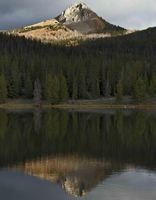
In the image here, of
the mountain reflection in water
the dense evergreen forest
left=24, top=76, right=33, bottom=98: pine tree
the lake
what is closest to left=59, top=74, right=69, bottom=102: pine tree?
the dense evergreen forest

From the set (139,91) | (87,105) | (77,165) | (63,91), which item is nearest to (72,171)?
(77,165)

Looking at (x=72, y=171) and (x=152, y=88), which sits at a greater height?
(x=152, y=88)

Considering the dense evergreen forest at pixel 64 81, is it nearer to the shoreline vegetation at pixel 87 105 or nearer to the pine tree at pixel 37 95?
the pine tree at pixel 37 95

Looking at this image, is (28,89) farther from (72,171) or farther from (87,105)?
(72,171)

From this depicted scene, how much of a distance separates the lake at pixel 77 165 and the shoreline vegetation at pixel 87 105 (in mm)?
86121

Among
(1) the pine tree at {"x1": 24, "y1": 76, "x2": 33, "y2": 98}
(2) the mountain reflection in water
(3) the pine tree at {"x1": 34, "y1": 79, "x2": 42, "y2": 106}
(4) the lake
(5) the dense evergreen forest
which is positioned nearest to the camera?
(4) the lake

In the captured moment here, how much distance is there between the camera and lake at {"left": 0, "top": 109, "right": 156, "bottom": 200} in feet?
105

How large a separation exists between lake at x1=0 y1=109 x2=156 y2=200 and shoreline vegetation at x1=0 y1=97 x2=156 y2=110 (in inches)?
3391

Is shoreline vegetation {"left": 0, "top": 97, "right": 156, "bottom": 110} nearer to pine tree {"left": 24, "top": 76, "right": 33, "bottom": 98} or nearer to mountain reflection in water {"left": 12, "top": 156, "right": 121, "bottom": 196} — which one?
pine tree {"left": 24, "top": 76, "right": 33, "bottom": 98}

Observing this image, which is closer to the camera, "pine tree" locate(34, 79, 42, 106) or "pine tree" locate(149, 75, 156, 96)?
"pine tree" locate(34, 79, 42, 106)

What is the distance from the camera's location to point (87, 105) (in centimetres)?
16688

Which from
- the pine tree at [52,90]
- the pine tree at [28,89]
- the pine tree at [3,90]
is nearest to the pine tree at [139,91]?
the pine tree at [52,90]

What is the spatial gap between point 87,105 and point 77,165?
12323 cm

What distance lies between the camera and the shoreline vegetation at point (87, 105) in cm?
16050
